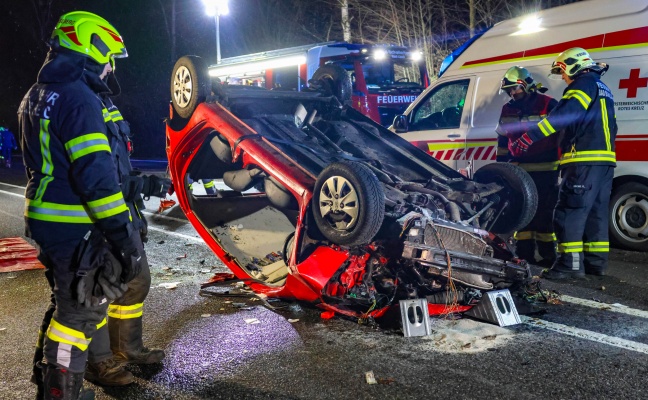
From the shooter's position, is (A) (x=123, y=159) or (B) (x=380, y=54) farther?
(B) (x=380, y=54)

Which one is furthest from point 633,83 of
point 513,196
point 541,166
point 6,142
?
point 6,142

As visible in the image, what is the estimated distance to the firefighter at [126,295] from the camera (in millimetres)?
3043

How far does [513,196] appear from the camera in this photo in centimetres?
458

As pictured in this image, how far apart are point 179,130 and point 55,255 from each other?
8.40ft

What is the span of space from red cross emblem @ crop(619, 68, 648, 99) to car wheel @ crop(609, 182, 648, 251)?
35.3 inches

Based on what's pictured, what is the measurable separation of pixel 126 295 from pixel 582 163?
395 cm

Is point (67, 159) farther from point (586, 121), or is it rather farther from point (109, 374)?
point (586, 121)

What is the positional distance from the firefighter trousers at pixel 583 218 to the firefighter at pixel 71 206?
3.83m

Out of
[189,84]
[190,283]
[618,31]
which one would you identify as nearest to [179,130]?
[189,84]

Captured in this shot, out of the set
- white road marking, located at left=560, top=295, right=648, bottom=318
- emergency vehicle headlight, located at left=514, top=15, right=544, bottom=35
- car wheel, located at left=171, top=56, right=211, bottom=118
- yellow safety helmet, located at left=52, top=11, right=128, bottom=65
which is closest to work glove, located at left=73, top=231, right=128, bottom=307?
yellow safety helmet, located at left=52, top=11, right=128, bottom=65

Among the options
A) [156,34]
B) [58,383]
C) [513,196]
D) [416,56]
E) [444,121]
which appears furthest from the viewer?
[156,34]

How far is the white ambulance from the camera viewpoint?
19.0 ft

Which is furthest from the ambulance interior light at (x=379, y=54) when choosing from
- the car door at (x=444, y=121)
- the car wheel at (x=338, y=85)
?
the car wheel at (x=338, y=85)

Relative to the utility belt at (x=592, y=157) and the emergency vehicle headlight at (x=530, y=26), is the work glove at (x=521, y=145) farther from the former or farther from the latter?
the emergency vehicle headlight at (x=530, y=26)
